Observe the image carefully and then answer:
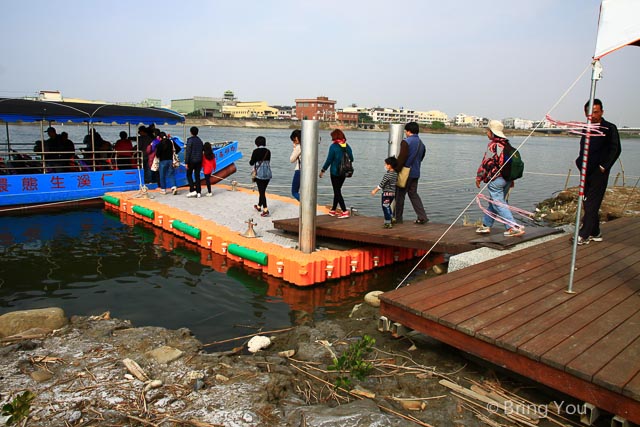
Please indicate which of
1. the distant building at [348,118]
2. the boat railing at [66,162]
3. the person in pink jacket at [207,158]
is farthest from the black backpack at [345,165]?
the distant building at [348,118]

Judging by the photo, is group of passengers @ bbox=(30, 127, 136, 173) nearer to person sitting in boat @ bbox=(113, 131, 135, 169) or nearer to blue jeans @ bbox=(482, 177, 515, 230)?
person sitting in boat @ bbox=(113, 131, 135, 169)

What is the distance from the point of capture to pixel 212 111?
138 metres

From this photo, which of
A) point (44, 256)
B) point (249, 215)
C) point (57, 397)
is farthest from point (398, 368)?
point (44, 256)

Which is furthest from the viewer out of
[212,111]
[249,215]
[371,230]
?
[212,111]

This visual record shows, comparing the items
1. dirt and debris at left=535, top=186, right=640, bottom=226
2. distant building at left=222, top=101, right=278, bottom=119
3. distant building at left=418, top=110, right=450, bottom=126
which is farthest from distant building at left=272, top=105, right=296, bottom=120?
dirt and debris at left=535, top=186, right=640, bottom=226

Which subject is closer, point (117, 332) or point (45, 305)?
point (117, 332)

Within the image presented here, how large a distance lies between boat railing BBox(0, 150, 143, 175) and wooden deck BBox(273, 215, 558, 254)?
792 cm

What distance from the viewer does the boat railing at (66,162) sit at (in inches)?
529

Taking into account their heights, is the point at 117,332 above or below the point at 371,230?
→ below

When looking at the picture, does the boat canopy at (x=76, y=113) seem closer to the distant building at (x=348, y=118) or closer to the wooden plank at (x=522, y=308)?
the wooden plank at (x=522, y=308)

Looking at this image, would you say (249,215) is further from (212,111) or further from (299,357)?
(212,111)

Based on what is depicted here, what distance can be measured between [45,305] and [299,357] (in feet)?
15.1

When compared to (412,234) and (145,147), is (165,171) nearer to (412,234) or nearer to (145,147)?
(145,147)

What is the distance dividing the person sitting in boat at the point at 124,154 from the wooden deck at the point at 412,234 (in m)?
8.08
